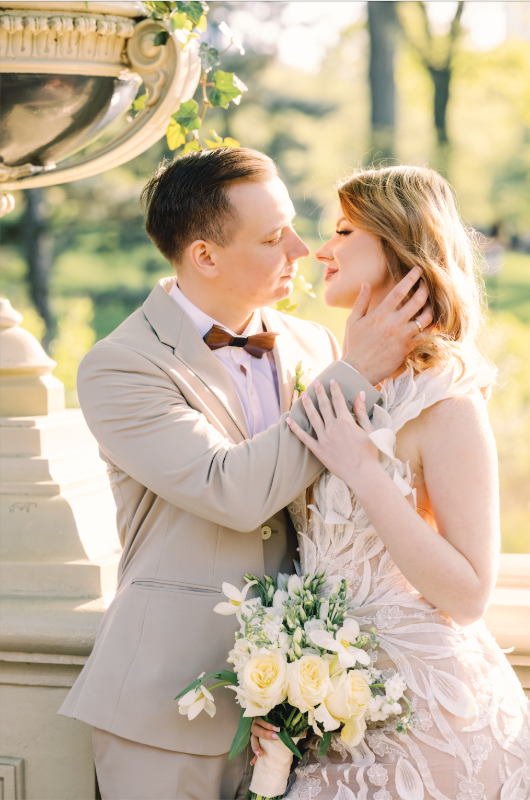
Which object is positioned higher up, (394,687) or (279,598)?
(279,598)

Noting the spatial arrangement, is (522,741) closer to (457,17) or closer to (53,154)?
(53,154)

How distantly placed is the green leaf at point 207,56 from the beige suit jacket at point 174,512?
112 centimetres

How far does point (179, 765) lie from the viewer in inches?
77.3

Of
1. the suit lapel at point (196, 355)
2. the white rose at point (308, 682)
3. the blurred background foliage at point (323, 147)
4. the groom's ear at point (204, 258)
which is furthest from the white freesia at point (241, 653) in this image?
the blurred background foliage at point (323, 147)

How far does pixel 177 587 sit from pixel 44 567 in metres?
0.76

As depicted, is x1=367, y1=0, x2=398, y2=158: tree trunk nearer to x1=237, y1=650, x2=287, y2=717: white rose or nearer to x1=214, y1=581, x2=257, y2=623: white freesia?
x1=214, y1=581, x2=257, y2=623: white freesia

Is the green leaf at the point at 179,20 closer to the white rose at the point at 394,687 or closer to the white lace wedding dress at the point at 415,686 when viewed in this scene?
the white lace wedding dress at the point at 415,686

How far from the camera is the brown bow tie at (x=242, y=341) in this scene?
2.29 metres

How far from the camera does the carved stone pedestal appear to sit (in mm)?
2396

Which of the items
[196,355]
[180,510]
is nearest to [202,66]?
[196,355]

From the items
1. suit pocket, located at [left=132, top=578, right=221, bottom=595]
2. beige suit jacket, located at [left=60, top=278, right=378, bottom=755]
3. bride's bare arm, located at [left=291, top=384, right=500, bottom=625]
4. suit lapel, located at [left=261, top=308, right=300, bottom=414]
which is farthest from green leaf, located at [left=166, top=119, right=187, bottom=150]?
suit pocket, located at [left=132, top=578, right=221, bottom=595]

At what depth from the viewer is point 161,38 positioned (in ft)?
8.36

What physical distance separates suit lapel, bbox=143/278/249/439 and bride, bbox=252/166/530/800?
11.1 inches

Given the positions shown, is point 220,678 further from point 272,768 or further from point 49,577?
point 49,577
